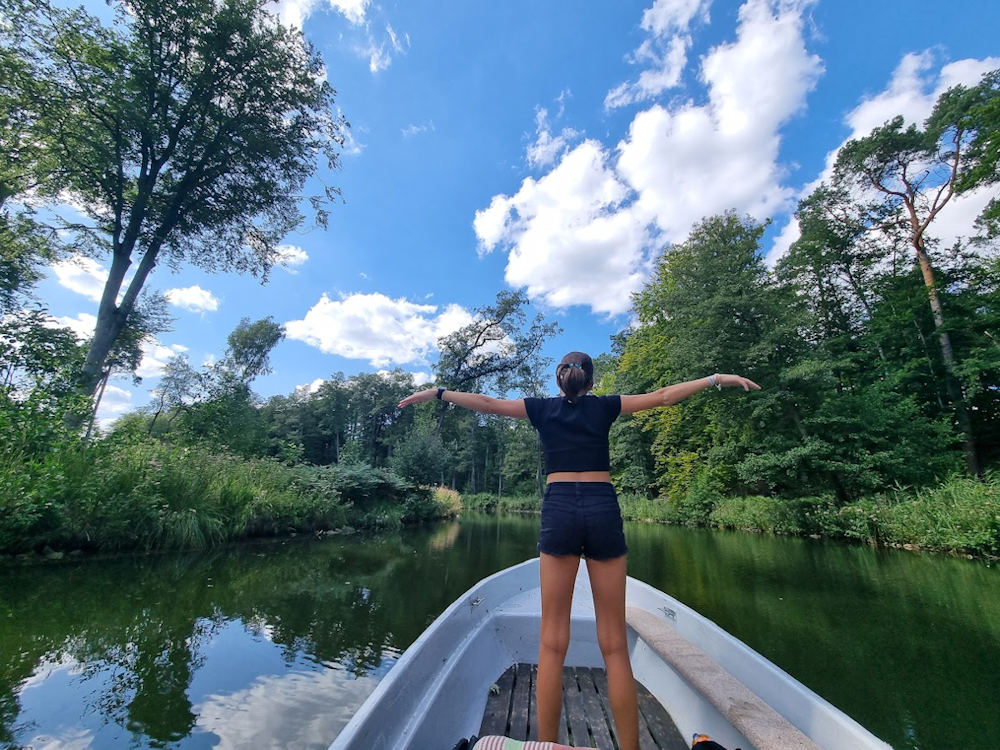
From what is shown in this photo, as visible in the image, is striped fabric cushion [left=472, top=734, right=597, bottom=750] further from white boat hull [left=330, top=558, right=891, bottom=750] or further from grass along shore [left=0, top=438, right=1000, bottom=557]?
grass along shore [left=0, top=438, right=1000, bottom=557]

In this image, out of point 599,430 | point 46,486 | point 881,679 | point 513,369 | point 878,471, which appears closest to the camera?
point 599,430

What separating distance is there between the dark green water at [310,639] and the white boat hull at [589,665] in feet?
2.98

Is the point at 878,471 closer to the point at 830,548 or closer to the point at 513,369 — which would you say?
the point at 830,548

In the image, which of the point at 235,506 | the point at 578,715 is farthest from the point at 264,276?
the point at 578,715

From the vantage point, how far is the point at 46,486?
535 centimetres

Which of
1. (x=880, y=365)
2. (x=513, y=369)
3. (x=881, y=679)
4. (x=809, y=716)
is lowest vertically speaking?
(x=881, y=679)

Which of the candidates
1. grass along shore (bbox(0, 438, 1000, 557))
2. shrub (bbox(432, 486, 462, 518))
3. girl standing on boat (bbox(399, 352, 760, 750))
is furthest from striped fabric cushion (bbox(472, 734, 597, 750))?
shrub (bbox(432, 486, 462, 518))

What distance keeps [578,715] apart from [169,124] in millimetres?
13984

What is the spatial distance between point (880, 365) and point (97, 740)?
21948 millimetres

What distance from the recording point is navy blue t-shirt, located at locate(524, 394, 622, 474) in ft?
5.62

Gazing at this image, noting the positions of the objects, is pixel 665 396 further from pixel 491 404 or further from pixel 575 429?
pixel 491 404

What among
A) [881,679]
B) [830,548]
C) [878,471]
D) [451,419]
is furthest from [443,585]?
[451,419]

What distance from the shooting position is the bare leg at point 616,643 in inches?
58.9

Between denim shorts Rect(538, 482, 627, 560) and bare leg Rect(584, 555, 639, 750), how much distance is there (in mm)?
62
